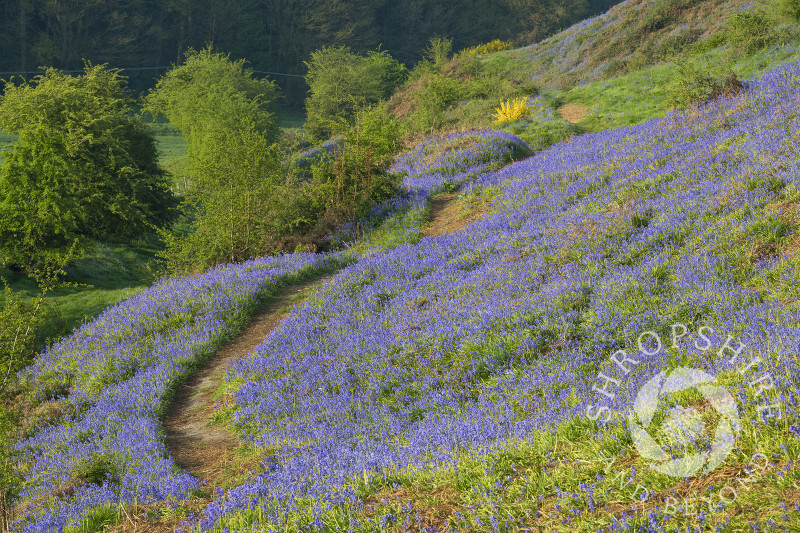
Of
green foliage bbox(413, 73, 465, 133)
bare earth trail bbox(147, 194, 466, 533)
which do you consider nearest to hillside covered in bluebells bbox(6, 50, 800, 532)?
bare earth trail bbox(147, 194, 466, 533)

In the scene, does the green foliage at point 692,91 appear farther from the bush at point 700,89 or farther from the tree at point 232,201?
the tree at point 232,201

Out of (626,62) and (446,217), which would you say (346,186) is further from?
(626,62)

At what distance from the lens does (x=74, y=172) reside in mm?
22688

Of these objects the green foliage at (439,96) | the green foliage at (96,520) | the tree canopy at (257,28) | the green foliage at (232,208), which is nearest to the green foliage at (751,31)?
the green foliage at (439,96)

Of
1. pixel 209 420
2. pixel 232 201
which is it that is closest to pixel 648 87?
pixel 232 201

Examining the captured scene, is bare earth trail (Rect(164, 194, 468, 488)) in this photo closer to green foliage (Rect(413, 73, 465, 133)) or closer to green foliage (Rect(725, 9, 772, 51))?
green foliage (Rect(413, 73, 465, 133))

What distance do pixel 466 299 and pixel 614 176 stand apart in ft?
20.3

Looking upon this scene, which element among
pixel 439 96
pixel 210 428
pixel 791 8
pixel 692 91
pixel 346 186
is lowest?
pixel 210 428

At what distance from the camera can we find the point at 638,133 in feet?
51.0

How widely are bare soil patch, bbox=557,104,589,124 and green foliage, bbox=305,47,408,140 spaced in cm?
2963

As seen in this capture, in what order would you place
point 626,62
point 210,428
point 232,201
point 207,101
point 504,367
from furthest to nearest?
point 207,101 < point 626,62 < point 232,201 < point 210,428 < point 504,367

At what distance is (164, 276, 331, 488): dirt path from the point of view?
667cm

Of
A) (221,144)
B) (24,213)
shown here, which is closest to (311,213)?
(221,144)

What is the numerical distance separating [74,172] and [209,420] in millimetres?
19281
